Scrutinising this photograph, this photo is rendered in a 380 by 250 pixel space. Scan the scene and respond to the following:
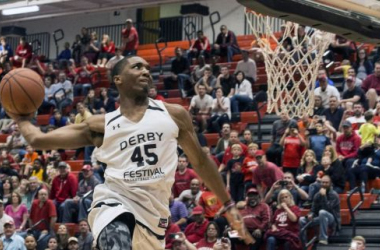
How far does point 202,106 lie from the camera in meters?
18.5

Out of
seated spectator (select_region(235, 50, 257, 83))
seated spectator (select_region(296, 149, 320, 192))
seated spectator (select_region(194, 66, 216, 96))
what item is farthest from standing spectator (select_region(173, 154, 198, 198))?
seated spectator (select_region(235, 50, 257, 83))

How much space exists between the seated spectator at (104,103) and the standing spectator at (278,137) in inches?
175

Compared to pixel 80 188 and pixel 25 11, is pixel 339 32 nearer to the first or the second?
pixel 80 188

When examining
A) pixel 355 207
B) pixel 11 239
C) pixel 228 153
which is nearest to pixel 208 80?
pixel 228 153

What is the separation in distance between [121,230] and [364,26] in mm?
2391

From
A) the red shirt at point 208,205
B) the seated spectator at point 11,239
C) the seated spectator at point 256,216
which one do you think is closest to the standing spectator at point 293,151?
the red shirt at point 208,205

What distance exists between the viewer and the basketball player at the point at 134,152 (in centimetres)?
616

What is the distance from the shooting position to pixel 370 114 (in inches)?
596

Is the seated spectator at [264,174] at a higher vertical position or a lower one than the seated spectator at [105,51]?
lower

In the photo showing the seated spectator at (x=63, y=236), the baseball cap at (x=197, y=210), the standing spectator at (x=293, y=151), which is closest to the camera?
the baseball cap at (x=197, y=210)

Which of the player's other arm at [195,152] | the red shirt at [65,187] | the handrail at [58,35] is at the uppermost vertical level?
the player's other arm at [195,152]

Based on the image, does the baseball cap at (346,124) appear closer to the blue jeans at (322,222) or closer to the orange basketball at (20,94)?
the blue jeans at (322,222)

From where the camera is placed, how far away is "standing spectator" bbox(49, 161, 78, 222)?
16719 mm

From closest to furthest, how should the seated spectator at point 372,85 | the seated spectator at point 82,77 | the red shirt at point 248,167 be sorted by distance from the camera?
the red shirt at point 248,167
the seated spectator at point 372,85
the seated spectator at point 82,77
